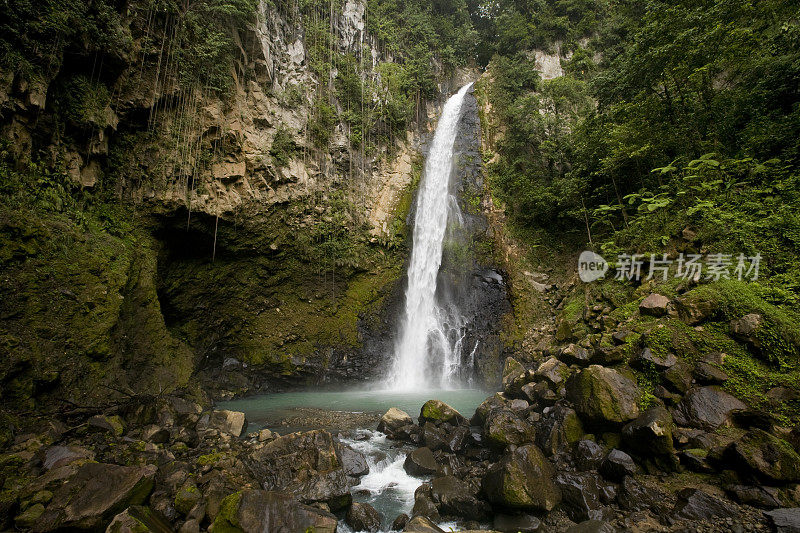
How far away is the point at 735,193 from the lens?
6.05 m

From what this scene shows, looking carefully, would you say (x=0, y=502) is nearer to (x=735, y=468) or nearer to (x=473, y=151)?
(x=735, y=468)

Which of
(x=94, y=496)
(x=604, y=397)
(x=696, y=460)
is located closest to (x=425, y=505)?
(x=604, y=397)

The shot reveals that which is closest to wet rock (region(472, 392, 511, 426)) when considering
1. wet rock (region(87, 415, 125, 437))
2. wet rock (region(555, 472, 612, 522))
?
wet rock (region(555, 472, 612, 522))

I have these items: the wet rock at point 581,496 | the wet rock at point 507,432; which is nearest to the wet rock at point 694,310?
the wet rock at point 581,496

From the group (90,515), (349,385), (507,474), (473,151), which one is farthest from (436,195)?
(90,515)

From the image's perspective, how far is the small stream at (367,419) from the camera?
4618mm

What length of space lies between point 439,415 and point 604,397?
2.97m

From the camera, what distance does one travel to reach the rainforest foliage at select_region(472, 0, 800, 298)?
18.7 feet

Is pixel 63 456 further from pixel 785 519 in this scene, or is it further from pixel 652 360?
pixel 652 360

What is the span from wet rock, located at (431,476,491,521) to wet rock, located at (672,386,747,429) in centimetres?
273

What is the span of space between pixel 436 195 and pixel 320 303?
23.6ft

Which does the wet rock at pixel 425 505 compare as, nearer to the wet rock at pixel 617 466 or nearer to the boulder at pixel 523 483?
the boulder at pixel 523 483

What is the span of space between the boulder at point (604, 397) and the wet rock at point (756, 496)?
109cm

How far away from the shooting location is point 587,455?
4.33 metres
